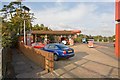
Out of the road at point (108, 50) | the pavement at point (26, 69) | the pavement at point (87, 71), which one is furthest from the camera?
the road at point (108, 50)

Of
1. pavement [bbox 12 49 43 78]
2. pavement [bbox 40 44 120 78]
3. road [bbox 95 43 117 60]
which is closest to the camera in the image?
pavement [bbox 40 44 120 78]

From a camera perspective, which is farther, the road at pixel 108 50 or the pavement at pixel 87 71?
the road at pixel 108 50

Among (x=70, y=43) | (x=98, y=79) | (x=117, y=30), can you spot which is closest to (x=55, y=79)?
(x=98, y=79)

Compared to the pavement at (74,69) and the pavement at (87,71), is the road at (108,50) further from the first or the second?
the pavement at (87,71)

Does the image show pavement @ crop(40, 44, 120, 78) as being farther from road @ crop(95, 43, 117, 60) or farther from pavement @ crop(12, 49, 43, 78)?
road @ crop(95, 43, 117, 60)

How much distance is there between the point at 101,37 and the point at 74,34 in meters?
33.1

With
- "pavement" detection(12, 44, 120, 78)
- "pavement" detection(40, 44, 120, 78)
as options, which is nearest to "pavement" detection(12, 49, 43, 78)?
"pavement" detection(12, 44, 120, 78)

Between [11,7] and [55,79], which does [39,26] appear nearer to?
[11,7]

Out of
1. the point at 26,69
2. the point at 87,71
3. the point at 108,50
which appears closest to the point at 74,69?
the point at 87,71

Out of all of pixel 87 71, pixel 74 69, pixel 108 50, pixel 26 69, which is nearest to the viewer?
pixel 87 71

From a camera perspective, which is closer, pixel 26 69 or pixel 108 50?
pixel 26 69

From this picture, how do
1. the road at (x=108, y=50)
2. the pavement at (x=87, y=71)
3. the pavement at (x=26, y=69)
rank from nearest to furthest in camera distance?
the pavement at (x=87, y=71), the pavement at (x=26, y=69), the road at (x=108, y=50)

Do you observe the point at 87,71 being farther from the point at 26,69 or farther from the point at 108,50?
the point at 108,50

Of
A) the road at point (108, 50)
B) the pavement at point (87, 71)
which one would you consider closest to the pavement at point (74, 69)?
the pavement at point (87, 71)
